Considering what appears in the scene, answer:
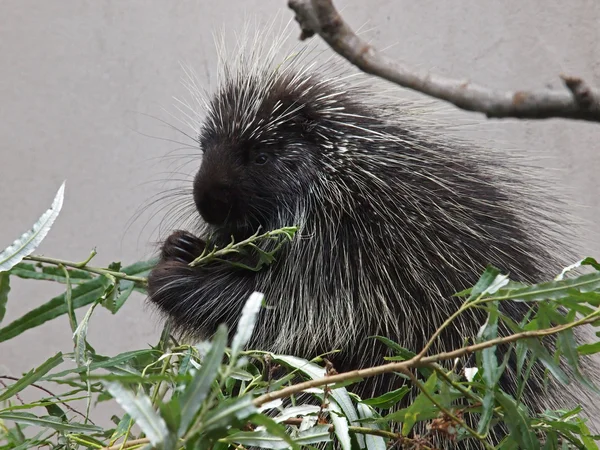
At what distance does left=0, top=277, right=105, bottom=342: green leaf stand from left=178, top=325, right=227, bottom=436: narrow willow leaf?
78cm

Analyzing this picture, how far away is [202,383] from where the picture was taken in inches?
22.4

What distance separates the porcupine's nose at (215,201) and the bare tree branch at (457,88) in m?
0.86

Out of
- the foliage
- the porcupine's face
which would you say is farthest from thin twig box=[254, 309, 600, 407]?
the porcupine's face

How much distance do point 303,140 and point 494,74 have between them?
1.20m

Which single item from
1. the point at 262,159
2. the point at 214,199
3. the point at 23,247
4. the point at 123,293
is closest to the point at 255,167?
the point at 262,159

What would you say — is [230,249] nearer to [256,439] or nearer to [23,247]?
[23,247]

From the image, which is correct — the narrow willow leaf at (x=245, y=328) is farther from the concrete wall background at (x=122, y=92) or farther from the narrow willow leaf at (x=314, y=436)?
the concrete wall background at (x=122, y=92)

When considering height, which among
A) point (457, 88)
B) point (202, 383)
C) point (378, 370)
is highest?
point (457, 88)

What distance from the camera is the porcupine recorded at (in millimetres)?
1563

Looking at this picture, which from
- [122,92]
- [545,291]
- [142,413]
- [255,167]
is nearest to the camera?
[142,413]

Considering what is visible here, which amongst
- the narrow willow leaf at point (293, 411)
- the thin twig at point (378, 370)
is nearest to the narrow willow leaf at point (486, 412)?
the thin twig at point (378, 370)

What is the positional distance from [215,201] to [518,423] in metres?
0.90

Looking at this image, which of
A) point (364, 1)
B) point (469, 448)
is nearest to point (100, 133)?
point (364, 1)

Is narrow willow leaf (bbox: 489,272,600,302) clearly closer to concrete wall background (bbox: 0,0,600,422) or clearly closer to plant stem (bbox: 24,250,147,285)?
plant stem (bbox: 24,250,147,285)
